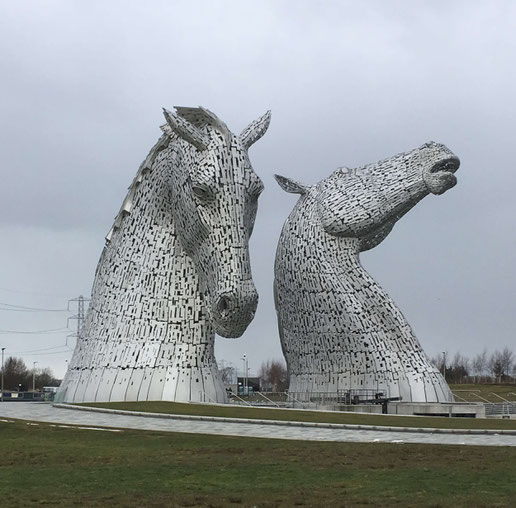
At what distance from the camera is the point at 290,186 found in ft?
121

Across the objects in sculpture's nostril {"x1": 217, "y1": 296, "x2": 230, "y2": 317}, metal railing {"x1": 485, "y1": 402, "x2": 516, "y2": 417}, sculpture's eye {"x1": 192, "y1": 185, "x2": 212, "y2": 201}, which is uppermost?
sculpture's eye {"x1": 192, "y1": 185, "x2": 212, "y2": 201}

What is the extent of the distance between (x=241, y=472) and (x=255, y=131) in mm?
12325

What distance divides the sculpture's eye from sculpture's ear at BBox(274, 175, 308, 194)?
16155 mm

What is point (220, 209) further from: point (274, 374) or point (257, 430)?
point (274, 374)

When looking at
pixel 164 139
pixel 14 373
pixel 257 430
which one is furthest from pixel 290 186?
pixel 14 373

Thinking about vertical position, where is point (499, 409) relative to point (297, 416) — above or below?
above

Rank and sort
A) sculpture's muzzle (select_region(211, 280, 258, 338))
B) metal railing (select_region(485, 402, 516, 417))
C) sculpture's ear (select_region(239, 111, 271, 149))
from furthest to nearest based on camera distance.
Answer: metal railing (select_region(485, 402, 516, 417)) → sculpture's ear (select_region(239, 111, 271, 149)) → sculpture's muzzle (select_region(211, 280, 258, 338))

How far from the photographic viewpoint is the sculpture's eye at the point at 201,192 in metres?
20.3

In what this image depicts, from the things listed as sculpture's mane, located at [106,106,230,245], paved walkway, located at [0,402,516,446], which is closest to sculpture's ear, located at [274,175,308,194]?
sculpture's mane, located at [106,106,230,245]

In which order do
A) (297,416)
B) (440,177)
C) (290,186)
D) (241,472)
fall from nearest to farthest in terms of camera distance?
(241,472) → (297,416) → (440,177) → (290,186)

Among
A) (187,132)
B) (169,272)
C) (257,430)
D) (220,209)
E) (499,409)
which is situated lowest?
(257,430)

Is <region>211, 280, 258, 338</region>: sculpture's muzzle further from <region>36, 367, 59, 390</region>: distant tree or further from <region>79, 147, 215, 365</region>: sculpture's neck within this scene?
<region>36, 367, 59, 390</region>: distant tree

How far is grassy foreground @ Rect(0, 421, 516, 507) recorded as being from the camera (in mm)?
9039

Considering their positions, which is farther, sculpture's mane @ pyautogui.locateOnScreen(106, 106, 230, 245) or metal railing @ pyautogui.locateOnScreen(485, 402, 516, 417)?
metal railing @ pyautogui.locateOnScreen(485, 402, 516, 417)
